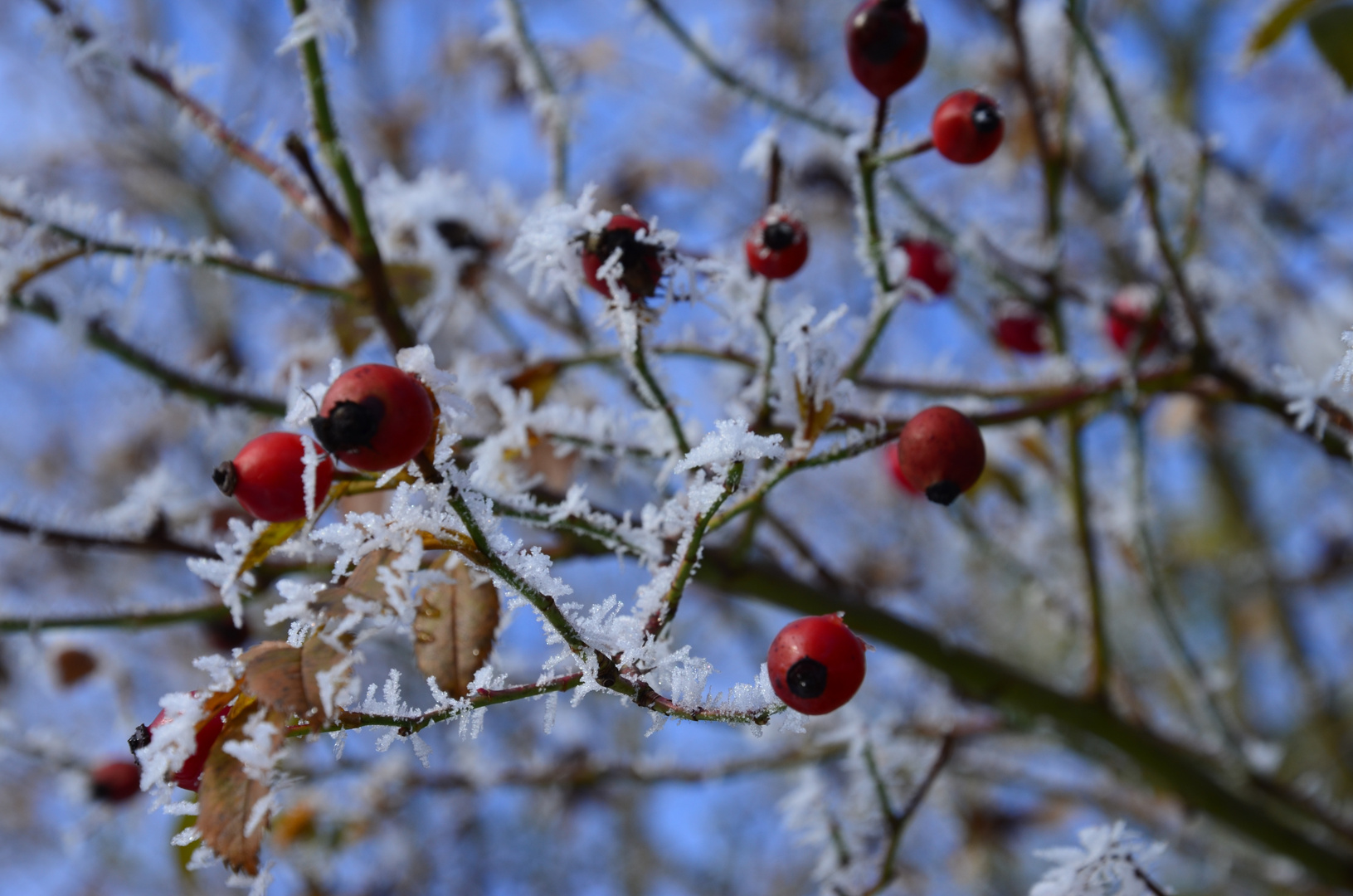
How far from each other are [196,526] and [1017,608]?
15.6 feet

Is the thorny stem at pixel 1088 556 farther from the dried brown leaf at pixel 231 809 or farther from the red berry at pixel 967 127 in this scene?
the dried brown leaf at pixel 231 809

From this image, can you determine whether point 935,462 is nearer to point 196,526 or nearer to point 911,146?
point 911,146

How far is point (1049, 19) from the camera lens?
2.21 m

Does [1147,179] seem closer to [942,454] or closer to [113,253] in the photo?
[942,454]

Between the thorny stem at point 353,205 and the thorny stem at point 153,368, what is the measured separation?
0.21 meters

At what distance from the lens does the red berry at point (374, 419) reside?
2.30 feet

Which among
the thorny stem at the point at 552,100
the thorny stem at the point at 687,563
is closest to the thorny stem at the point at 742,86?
the thorny stem at the point at 552,100

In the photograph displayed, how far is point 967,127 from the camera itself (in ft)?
3.55

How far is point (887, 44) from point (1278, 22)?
82 centimetres

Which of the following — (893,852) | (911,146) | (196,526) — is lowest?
(893,852)

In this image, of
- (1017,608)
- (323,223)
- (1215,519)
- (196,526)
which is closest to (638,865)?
(1017,608)

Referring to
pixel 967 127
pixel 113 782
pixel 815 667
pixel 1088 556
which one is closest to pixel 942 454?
pixel 815 667

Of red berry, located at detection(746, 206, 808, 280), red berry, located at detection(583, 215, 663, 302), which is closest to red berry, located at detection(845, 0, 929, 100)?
red berry, located at detection(746, 206, 808, 280)

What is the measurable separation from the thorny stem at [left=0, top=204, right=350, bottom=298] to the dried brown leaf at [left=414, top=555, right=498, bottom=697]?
70cm
